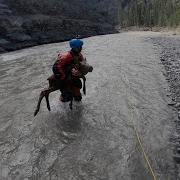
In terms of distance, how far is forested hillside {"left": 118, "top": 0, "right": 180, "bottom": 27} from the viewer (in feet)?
226

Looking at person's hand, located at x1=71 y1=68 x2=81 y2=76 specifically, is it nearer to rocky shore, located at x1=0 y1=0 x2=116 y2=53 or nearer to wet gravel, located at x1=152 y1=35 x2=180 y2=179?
wet gravel, located at x1=152 y1=35 x2=180 y2=179

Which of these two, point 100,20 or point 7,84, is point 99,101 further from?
point 100,20

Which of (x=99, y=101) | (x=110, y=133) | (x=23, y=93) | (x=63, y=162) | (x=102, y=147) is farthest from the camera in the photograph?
(x=23, y=93)

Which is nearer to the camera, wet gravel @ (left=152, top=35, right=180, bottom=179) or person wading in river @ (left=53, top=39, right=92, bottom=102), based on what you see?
wet gravel @ (left=152, top=35, right=180, bottom=179)

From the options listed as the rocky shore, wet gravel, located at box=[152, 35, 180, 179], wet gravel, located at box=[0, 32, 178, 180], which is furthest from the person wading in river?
the rocky shore

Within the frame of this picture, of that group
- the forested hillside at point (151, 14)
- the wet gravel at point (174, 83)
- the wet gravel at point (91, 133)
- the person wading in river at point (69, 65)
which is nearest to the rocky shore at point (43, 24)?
the forested hillside at point (151, 14)

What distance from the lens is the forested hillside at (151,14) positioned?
6881 cm

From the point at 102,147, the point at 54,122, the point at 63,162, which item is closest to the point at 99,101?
the point at 54,122

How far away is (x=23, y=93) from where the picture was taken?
14.1 metres

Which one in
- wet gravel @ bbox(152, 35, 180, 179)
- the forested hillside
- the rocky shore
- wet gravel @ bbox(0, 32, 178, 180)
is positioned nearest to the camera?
wet gravel @ bbox(0, 32, 178, 180)

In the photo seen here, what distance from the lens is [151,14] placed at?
256 ft

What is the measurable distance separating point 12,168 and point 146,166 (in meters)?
3.08

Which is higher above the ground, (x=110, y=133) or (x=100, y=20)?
(x=110, y=133)

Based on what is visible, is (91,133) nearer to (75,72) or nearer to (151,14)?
(75,72)
